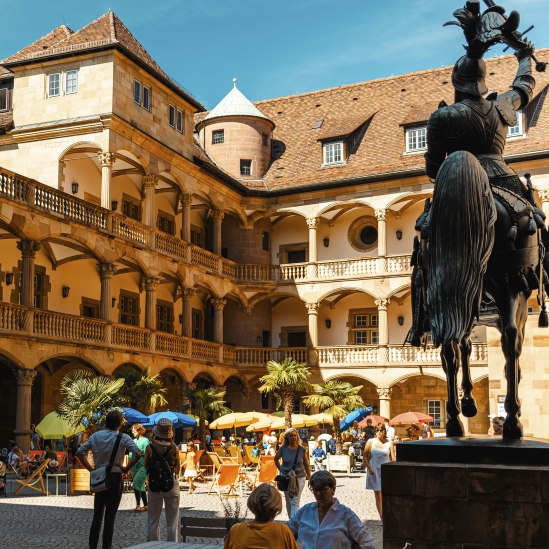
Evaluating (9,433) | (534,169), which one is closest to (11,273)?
(9,433)

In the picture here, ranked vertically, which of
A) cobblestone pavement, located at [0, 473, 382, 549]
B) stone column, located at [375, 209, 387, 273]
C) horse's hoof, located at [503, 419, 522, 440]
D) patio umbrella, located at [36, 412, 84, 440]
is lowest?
cobblestone pavement, located at [0, 473, 382, 549]

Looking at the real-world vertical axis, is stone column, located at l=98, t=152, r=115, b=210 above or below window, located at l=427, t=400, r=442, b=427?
above

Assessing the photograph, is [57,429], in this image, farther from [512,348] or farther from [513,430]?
[513,430]

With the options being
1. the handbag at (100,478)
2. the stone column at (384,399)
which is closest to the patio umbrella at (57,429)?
the handbag at (100,478)

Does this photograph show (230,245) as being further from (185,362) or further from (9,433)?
(9,433)

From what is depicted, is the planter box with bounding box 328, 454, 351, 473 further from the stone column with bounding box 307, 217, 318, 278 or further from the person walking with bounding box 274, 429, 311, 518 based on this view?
the person walking with bounding box 274, 429, 311, 518

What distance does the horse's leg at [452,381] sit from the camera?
19.1 ft

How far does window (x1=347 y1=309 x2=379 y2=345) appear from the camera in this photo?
119 ft

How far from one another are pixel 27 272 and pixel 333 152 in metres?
16.7

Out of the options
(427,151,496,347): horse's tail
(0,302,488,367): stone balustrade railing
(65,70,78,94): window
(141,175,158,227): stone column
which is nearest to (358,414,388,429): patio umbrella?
(0,302,488,367): stone balustrade railing

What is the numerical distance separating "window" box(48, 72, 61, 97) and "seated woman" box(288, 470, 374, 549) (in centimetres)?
2478

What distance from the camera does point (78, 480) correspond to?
17.4m

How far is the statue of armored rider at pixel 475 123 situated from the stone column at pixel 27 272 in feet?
59.3

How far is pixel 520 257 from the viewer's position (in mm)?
6203
